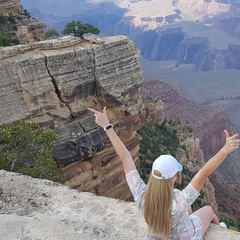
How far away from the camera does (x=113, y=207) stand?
33.0 ft

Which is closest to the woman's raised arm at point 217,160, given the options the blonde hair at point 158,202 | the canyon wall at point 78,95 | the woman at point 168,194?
the woman at point 168,194

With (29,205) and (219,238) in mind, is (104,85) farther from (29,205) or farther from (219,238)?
(219,238)

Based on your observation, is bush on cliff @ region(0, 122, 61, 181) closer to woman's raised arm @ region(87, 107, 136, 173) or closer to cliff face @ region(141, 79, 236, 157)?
woman's raised arm @ region(87, 107, 136, 173)

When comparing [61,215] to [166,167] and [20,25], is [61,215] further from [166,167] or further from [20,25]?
[20,25]

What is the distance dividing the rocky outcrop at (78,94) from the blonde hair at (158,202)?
14.0 metres

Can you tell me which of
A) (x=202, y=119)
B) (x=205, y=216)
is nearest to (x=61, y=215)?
(x=205, y=216)

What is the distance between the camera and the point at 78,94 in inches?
837

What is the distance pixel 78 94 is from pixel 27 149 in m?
4.52

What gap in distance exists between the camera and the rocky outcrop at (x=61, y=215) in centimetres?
846

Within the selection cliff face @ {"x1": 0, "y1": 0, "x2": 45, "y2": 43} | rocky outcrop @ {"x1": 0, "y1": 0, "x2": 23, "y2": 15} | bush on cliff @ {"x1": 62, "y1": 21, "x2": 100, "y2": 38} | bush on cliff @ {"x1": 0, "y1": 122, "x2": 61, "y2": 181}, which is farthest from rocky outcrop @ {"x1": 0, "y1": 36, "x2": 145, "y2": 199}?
rocky outcrop @ {"x1": 0, "y1": 0, "x2": 23, "y2": 15}

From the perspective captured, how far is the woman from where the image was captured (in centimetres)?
590

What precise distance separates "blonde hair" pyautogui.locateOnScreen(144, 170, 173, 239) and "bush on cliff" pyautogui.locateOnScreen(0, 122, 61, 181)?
36.5 feet

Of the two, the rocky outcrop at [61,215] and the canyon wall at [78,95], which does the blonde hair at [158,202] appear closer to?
the rocky outcrop at [61,215]

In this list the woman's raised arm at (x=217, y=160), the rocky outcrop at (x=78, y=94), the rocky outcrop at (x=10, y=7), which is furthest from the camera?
the rocky outcrop at (x=10, y=7)
